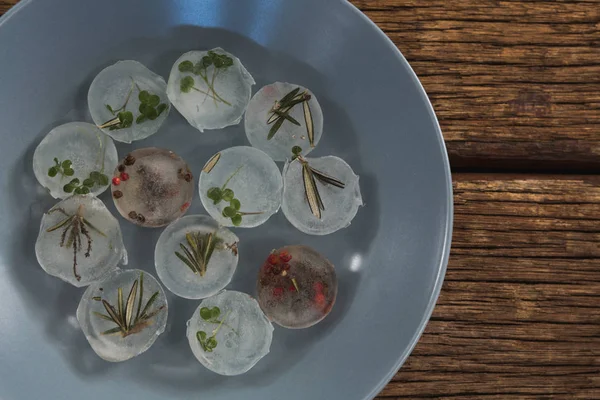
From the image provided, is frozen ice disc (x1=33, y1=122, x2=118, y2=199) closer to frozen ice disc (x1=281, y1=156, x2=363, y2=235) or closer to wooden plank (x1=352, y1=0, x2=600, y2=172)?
frozen ice disc (x1=281, y1=156, x2=363, y2=235)

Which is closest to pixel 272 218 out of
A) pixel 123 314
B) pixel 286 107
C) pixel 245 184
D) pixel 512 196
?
pixel 245 184

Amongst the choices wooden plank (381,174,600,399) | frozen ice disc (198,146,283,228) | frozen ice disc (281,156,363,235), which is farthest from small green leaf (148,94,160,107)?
wooden plank (381,174,600,399)

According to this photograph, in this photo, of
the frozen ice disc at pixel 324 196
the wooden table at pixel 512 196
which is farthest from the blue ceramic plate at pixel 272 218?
the wooden table at pixel 512 196

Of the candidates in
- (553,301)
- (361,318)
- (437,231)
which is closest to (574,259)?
(553,301)

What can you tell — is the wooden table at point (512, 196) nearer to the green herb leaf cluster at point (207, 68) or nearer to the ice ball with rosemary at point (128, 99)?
the green herb leaf cluster at point (207, 68)

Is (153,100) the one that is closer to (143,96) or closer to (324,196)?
(143,96)

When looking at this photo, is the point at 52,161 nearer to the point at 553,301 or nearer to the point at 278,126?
the point at 278,126
